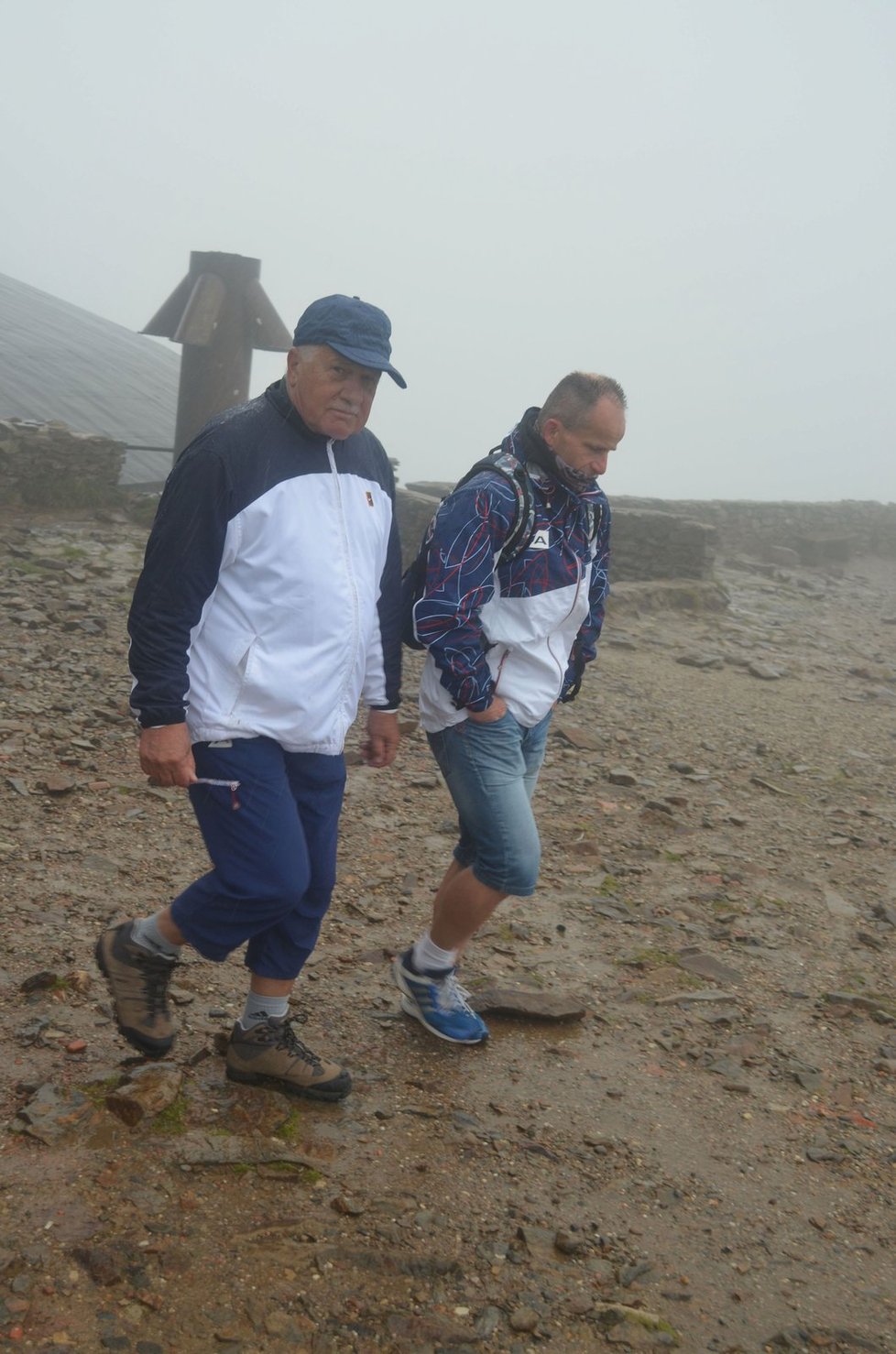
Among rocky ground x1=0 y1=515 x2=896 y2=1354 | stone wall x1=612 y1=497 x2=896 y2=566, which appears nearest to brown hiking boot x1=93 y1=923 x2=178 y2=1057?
rocky ground x1=0 y1=515 x2=896 y2=1354

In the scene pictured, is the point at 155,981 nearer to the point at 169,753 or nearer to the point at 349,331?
the point at 169,753

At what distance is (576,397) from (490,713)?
870mm

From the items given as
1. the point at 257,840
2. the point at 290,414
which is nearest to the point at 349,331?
the point at 290,414

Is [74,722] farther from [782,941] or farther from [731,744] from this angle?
[731,744]

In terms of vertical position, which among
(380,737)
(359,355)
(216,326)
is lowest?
(380,737)

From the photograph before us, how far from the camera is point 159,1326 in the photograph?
228 centimetres

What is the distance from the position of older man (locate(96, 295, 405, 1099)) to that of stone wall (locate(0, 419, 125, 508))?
9640mm

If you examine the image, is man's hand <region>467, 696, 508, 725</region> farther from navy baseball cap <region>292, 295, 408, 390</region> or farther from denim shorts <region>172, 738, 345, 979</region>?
navy baseball cap <region>292, 295, 408, 390</region>

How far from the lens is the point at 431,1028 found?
11.9 feet

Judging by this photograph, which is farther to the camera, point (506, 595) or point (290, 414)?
point (506, 595)

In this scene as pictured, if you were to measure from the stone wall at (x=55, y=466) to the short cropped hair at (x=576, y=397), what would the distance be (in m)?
9.62

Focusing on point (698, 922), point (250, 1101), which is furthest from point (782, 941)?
point (250, 1101)

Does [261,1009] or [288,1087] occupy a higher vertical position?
[261,1009]

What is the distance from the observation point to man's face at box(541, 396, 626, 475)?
323 centimetres
